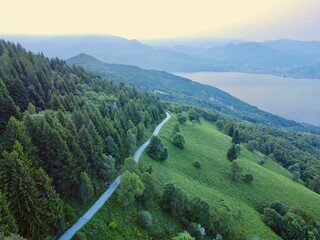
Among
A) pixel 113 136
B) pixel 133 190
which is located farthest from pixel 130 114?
pixel 133 190

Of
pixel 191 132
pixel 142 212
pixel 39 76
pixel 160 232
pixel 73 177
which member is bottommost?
pixel 191 132

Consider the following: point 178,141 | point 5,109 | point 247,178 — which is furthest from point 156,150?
point 5,109

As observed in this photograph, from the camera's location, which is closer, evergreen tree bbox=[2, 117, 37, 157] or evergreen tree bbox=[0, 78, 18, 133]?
evergreen tree bbox=[2, 117, 37, 157]

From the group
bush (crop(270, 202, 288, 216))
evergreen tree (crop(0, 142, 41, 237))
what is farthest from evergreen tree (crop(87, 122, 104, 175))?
bush (crop(270, 202, 288, 216))

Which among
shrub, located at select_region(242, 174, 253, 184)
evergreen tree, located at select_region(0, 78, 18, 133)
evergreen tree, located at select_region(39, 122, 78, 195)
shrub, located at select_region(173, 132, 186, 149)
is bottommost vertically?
shrub, located at select_region(242, 174, 253, 184)

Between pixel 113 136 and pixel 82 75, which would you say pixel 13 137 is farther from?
pixel 82 75

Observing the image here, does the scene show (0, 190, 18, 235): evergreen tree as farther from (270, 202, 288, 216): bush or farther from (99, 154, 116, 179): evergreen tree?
(270, 202, 288, 216): bush
